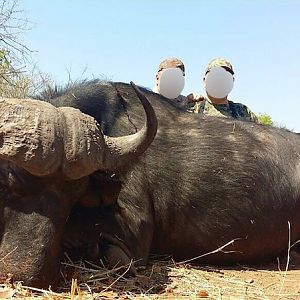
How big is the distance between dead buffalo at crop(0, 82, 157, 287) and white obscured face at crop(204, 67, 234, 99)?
497 centimetres

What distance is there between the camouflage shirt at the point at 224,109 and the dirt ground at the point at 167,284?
371cm

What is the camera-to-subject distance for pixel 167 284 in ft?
14.2

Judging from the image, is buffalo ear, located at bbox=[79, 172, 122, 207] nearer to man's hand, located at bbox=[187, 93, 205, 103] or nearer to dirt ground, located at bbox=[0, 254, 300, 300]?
dirt ground, located at bbox=[0, 254, 300, 300]

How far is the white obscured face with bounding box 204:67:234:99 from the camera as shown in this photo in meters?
8.80

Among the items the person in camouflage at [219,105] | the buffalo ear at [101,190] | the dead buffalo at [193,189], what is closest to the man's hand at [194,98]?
the person in camouflage at [219,105]

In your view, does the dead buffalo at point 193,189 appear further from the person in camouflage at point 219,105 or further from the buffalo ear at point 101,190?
A: the person in camouflage at point 219,105

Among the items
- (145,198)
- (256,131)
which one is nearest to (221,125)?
(256,131)

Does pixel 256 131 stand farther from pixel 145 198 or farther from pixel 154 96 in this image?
pixel 145 198

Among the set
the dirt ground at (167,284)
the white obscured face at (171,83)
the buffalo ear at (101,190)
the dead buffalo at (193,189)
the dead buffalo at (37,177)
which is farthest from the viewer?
the white obscured face at (171,83)

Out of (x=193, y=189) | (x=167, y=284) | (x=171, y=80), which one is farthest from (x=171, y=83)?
(x=167, y=284)

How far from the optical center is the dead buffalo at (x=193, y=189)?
4.77 meters

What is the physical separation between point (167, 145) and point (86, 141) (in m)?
1.54

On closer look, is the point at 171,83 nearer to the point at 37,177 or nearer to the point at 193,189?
the point at 193,189

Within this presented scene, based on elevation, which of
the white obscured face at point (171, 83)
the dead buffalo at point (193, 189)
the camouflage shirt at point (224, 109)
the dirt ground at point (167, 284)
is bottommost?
the dirt ground at point (167, 284)
